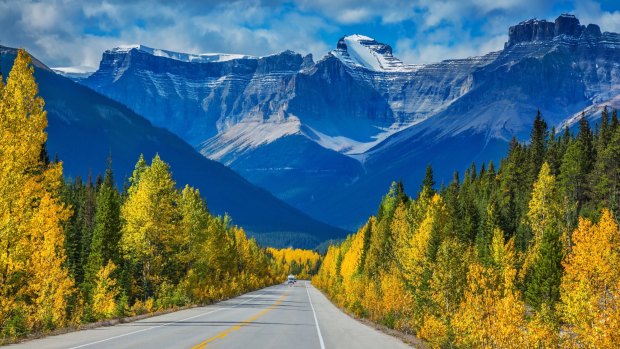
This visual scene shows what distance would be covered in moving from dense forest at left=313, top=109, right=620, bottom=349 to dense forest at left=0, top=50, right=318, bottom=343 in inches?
618

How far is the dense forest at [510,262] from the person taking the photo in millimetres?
19844

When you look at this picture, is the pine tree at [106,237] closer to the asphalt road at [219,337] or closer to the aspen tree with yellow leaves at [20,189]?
the asphalt road at [219,337]

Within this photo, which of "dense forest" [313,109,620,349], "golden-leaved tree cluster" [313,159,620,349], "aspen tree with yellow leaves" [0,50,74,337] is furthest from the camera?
"aspen tree with yellow leaves" [0,50,74,337]

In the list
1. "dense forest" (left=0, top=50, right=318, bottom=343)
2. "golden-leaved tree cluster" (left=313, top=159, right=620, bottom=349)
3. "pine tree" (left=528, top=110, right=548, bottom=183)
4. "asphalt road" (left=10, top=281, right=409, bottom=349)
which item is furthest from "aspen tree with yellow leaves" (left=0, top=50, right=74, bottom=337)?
"pine tree" (left=528, top=110, right=548, bottom=183)

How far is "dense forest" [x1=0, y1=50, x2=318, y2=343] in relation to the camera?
28.4 metres

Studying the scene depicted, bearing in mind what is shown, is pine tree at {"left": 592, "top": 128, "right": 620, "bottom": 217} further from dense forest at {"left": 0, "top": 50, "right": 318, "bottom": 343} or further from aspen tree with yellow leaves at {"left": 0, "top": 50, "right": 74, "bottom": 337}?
aspen tree with yellow leaves at {"left": 0, "top": 50, "right": 74, "bottom": 337}

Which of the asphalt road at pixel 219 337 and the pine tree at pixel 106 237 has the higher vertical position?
the pine tree at pixel 106 237

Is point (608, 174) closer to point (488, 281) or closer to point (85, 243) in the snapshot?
point (85, 243)

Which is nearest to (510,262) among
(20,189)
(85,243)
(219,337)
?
(219,337)

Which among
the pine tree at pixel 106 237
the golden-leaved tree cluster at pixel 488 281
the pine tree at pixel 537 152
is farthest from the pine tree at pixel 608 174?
the pine tree at pixel 106 237

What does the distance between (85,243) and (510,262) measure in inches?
1663

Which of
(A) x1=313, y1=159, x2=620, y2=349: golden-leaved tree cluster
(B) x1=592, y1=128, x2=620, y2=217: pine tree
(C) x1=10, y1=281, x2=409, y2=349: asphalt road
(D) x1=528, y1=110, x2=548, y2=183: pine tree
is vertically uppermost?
(D) x1=528, y1=110, x2=548, y2=183: pine tree

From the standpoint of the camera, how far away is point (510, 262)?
61.8 m

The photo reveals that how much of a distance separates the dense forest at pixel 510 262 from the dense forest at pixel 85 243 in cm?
1569
